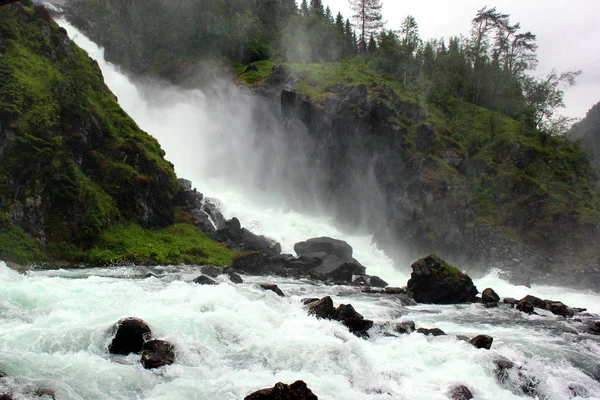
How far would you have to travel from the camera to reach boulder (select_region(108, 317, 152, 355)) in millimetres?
12406

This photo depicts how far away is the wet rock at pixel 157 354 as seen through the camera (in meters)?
11.7

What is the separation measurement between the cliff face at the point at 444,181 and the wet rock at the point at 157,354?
36.4m

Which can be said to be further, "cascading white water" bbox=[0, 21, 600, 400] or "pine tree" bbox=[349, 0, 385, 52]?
"pine tree" bbox=[349, 0, 385, 52]

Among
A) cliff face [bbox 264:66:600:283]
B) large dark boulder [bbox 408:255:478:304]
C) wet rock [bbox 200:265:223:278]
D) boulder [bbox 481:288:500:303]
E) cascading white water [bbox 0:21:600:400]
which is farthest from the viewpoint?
cliff face [bbox 264:66:600:283]

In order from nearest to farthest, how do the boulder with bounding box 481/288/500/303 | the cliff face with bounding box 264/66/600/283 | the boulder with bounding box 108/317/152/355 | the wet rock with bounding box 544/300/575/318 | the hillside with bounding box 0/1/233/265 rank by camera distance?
1. the boulder with bounding box 108/317/152/355
2. the wet rock with bounding box 544/300/575/318
3. the hillside with bounding box 0/1/233/265
4. the boulder with bounding box 481/288/500/303
5. the cliff face with bounding box 264/66/600/283

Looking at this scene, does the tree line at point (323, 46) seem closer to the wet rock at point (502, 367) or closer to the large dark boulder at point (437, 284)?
the large dark boulder at point (437, 284)

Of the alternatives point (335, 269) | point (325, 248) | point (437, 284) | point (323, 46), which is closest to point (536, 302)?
point (437, 284)

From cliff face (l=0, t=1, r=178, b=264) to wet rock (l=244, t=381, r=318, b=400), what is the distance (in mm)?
20817

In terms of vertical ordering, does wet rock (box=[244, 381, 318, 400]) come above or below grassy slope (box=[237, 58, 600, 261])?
below

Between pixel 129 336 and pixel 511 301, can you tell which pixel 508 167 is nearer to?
pixel 511 301

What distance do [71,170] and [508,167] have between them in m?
47.0

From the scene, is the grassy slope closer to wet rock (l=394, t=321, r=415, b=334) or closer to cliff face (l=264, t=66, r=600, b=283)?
cliff face (l=264, t=66, r=600, b=283)

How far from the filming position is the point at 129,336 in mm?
12594

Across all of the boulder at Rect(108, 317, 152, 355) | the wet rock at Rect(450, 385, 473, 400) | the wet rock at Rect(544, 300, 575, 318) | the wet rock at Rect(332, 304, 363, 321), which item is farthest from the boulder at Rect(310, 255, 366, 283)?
the boulder at Rect(108, 317, 152, 355)
